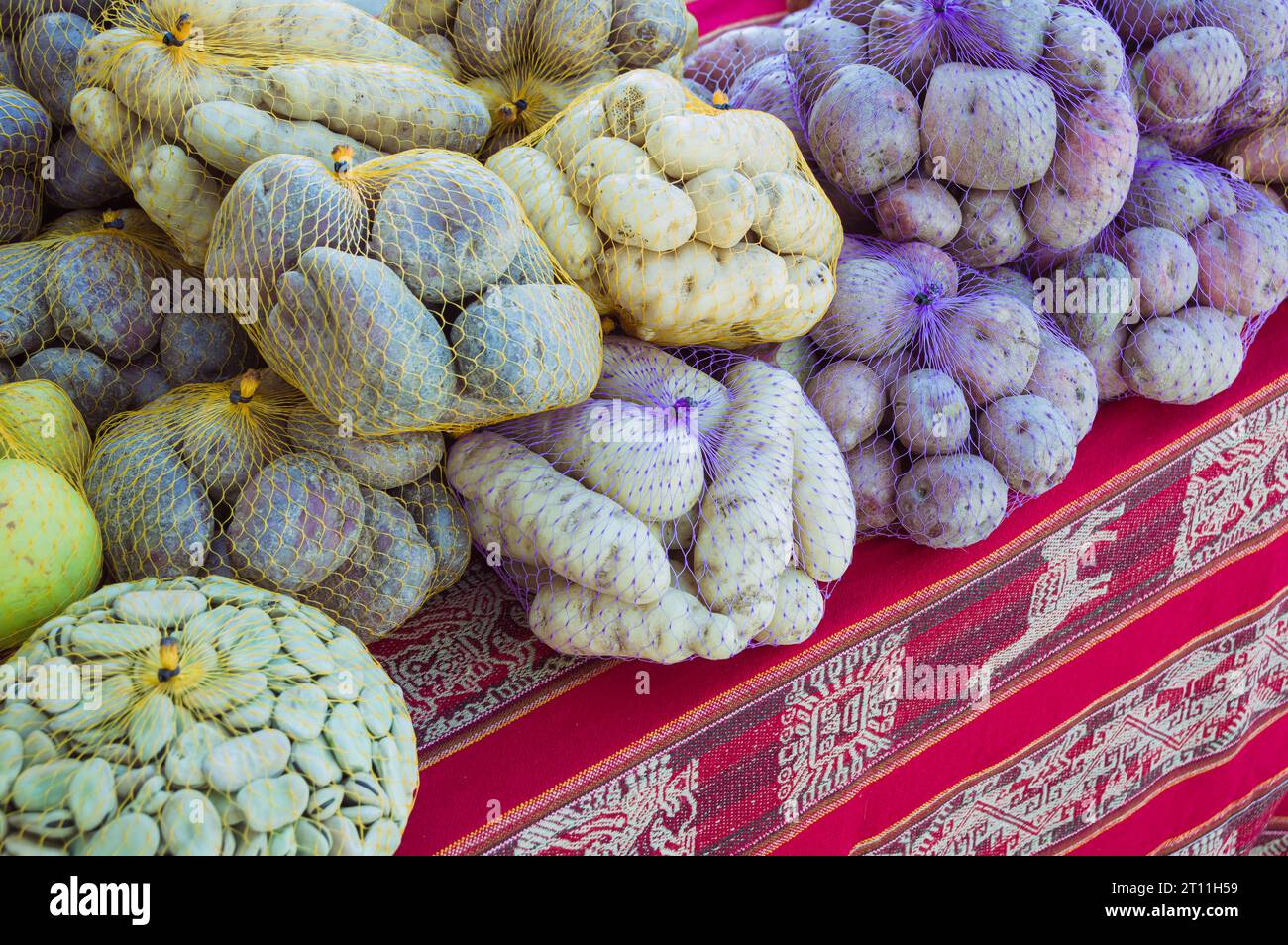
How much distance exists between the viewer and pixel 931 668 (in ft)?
5.56

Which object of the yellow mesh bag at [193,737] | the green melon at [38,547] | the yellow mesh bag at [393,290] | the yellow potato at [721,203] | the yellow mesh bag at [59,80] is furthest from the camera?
the yellow mesh bag at [59,80]

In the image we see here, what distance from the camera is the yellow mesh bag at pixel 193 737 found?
96 centimetres

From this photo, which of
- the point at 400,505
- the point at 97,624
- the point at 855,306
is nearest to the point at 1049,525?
the point at 855,306

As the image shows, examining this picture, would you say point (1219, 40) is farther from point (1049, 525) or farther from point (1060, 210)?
point (1049, 525)

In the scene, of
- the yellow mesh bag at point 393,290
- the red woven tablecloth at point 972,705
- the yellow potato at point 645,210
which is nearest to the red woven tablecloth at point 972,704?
the red woven tablecloth at point 972,705

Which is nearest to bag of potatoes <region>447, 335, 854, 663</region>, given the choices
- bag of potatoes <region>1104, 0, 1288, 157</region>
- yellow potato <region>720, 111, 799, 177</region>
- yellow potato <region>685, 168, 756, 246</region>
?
yellow potato <region>685, 168, 756, 246</region>

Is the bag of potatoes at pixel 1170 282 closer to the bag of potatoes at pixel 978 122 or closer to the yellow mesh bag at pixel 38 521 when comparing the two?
the bag of potatoes at pixel 978 122

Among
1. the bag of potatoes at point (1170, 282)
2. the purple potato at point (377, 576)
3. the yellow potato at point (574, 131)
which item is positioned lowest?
the purple potato at point (377, 576)

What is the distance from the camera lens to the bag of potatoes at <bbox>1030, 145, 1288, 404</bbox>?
189 centimetres

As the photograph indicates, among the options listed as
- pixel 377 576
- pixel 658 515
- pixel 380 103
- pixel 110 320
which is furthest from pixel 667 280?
pixel 110 320

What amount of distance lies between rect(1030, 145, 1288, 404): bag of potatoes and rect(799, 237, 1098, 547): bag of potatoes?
18cm

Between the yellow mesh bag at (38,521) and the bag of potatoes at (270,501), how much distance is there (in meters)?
0.06

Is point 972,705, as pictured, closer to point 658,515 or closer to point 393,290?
point 658,515

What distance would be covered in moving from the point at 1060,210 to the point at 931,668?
846mm
